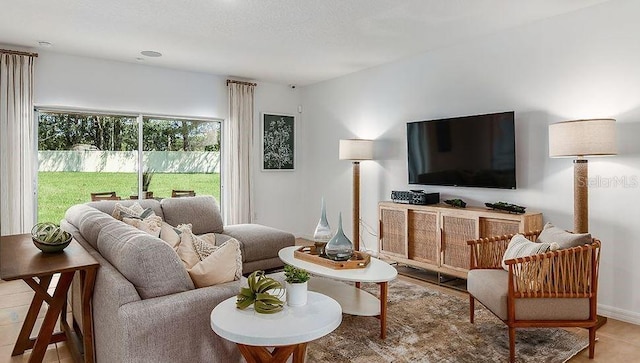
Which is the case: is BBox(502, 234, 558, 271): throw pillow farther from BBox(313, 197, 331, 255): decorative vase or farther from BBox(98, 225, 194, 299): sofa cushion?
BBox(98, 225, 194, 299): sofa cushion

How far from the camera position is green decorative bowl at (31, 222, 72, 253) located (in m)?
2.38

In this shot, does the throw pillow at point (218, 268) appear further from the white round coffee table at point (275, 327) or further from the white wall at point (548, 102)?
the white wall at point (548, 102)

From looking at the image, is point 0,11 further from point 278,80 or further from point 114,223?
point 278,80

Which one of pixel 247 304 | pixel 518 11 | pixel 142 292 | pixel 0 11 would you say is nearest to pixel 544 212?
pixel 518 11

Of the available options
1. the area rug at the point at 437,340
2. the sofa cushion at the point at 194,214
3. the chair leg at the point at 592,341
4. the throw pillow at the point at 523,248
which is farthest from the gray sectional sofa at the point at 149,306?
the chair leg at the point at 592,341

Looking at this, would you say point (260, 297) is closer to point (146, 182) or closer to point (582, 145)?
point (582, 145)

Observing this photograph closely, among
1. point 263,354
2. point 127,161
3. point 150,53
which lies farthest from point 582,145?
point 127,161

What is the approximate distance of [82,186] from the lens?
515cm

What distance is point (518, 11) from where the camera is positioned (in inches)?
139

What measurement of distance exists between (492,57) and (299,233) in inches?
161

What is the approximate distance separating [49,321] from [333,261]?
6.13 feet

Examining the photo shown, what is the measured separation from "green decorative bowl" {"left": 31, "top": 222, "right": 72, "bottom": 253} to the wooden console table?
36mm

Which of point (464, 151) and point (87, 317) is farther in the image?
point (464, 151)

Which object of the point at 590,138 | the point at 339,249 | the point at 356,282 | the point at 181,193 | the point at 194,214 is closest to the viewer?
the point at 590,138
